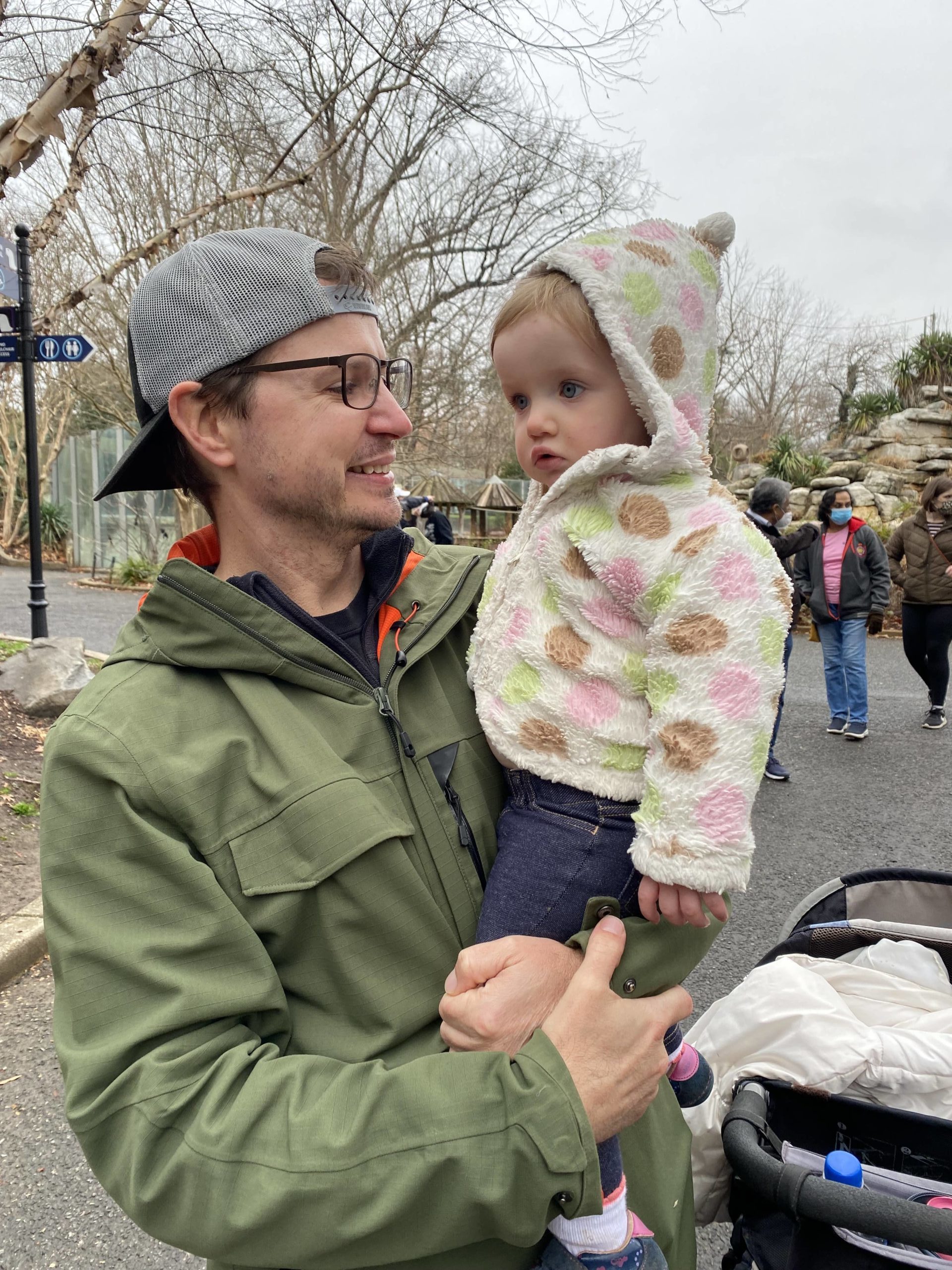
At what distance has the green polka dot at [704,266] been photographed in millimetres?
1556

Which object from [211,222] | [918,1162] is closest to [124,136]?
[211,222]

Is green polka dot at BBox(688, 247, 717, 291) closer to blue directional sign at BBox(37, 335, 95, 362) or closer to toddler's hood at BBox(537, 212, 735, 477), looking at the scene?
toddler's hood at BBox(537, 212, 735, 477)

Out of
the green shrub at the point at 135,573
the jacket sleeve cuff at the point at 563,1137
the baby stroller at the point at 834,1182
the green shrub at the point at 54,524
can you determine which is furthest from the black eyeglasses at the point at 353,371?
the green shrub at the point at 54,524

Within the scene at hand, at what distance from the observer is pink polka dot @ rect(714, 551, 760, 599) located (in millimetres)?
1370

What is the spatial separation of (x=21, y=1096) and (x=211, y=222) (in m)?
15.5

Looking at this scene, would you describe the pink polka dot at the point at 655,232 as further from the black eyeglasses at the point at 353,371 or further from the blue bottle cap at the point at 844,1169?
the blue bottle cap at the point at 844,1169

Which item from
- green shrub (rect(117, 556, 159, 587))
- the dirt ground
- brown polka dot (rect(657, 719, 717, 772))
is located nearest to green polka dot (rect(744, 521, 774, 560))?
brown polka dot (rect(657, 719, 717, 772))

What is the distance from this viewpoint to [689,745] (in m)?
1.31

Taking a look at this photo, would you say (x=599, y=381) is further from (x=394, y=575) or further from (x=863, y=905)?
(x=863, y=905)

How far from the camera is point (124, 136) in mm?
14219

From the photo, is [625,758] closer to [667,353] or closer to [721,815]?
[721,815]

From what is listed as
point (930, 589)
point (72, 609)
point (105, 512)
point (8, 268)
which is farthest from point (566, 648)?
point (105, 512)

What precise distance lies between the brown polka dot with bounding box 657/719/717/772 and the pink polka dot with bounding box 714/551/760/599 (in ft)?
0.71

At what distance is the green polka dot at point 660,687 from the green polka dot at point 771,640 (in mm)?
144
